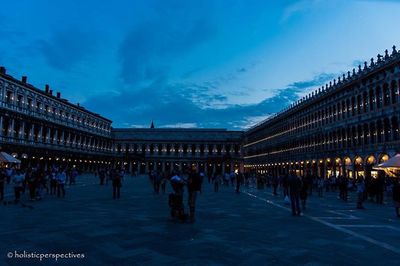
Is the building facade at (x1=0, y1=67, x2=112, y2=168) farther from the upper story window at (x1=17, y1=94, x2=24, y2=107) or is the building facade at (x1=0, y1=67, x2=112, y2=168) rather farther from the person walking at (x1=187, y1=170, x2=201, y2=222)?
the person walking at (x1=187, y1=170, x2=201, y2=222)

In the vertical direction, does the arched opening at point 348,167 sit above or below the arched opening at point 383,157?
below

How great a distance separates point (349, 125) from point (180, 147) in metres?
77.6

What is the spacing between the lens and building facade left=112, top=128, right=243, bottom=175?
378ft

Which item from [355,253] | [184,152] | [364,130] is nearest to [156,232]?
[355,253]

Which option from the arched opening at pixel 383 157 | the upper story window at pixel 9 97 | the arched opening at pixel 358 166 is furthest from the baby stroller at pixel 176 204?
the upper story window at pixel 9 97

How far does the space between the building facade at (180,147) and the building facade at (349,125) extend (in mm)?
44360

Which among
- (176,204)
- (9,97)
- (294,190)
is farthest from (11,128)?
(294,190)

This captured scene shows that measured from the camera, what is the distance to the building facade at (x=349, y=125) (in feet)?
121

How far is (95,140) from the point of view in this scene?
90.3 meters

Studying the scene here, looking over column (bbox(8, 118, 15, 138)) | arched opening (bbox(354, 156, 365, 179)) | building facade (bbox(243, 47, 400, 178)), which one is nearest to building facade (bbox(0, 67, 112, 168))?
column (bbox(8, 118, 15, 138))

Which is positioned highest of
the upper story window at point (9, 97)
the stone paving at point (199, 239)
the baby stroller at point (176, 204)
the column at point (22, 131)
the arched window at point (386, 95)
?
the upper story window at point (9, 97)

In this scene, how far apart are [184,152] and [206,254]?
110 metres

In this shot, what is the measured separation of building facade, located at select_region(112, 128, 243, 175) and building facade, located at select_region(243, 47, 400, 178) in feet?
146

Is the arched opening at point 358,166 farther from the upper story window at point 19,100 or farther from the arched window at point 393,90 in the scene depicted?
the upper story window at point 19,100
